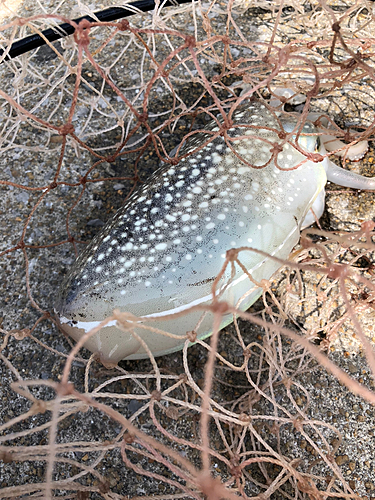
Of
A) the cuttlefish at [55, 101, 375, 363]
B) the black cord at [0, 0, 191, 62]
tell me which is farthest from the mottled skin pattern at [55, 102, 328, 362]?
the black cord at [0, 0, 191, 62]

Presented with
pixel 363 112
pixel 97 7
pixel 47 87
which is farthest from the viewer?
pixel 97 7

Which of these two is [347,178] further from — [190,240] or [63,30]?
[63,30]

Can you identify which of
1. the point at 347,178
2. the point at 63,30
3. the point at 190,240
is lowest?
the point at 347,178

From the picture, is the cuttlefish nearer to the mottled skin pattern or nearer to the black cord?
the mottled skin pattern

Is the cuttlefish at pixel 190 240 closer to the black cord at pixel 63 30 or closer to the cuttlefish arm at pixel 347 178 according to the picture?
the cuttlefish arm at pixel 347 178

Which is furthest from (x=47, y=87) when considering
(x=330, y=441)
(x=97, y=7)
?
(x=330, y=441)

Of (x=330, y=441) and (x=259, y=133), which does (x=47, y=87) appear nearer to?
(x=259, y=133)

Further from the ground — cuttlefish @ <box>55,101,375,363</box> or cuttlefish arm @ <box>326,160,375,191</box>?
cuttlefish @ <box>55,101,375,363</box>

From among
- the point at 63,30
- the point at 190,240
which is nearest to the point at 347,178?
the point at 190,240
